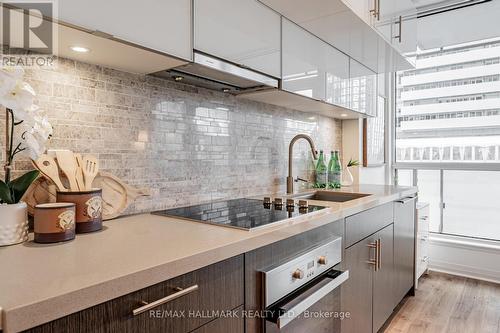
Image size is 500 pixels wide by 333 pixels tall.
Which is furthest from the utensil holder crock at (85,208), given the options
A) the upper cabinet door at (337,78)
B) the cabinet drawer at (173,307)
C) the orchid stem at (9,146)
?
the upper cabinet door at (337,78)

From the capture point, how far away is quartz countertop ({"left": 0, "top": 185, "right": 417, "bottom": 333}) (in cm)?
57

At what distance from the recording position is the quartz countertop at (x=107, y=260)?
0.57 meters

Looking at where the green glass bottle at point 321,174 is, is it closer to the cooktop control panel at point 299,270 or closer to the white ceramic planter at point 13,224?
the cooktop control panel at point 299,270

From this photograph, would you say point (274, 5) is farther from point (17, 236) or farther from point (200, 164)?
point (17, 236)

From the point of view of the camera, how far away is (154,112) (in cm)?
146

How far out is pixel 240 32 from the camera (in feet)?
4.60

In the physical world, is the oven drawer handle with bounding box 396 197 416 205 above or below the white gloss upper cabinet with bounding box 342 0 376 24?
below

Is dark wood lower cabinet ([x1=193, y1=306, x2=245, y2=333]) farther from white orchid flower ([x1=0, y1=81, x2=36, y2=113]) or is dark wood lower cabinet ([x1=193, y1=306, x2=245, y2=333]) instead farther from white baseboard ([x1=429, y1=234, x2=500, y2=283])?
white baseboard ([x1=429, y1=234, x2=500, y2=283])

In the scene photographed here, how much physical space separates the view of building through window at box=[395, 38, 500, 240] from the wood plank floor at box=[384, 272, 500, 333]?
0.65 metres

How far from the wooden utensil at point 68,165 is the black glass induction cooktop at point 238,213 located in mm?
385

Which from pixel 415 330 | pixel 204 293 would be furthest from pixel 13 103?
pixel 415 330

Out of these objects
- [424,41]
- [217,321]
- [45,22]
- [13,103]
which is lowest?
[217,321]

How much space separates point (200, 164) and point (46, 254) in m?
0.93

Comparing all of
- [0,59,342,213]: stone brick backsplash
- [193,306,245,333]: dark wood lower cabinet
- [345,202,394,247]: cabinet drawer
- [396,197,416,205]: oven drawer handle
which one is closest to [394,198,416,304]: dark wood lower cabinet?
[396,197,416,205]: oven drawer handle
